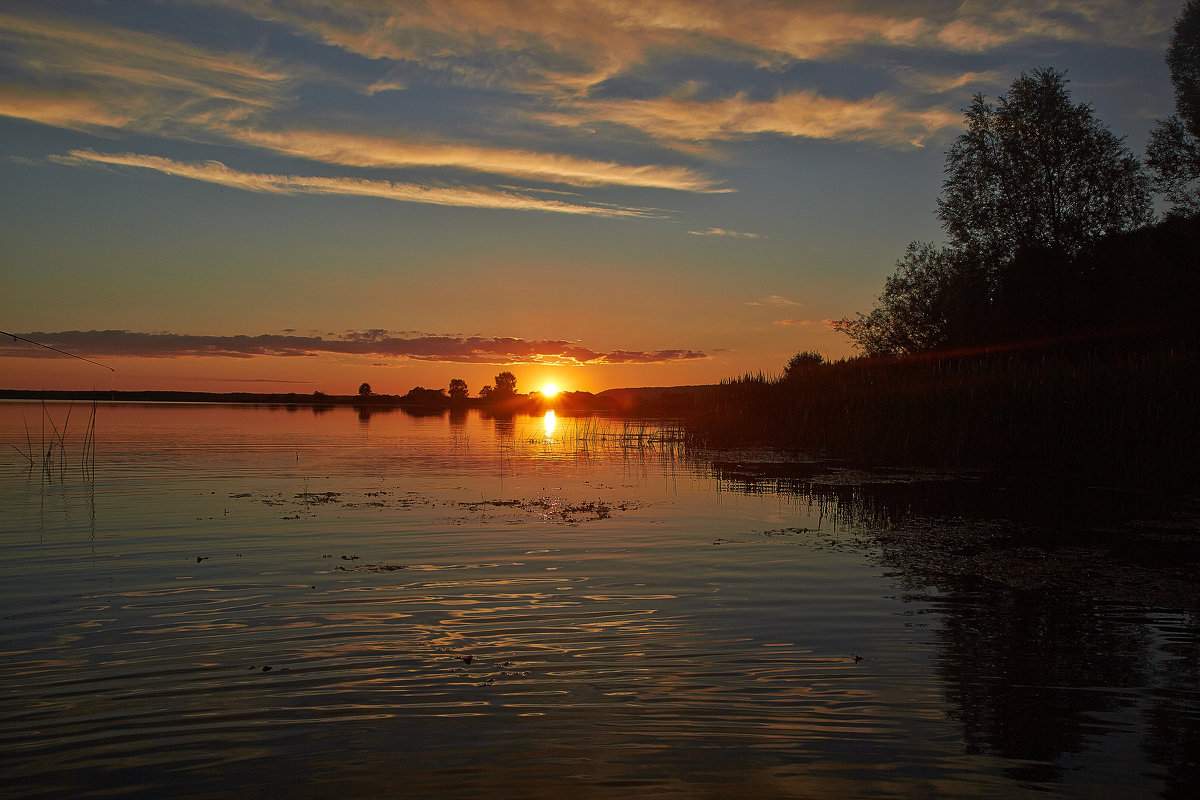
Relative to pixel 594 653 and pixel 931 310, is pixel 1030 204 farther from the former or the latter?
pixel 594 653

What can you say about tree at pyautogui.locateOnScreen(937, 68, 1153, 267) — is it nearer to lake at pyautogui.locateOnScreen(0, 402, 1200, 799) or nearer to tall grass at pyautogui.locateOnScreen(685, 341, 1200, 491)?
tall grass at pyautogui.locateOnScreen(685, 341, 1200, 491)

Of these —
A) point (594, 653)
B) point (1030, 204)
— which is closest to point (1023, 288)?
point (1030, 204)

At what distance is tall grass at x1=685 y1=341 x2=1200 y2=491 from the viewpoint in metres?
17.5

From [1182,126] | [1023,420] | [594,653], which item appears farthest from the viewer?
[1182,126]

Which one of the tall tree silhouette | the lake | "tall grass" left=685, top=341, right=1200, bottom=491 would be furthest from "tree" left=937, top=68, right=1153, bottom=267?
the lake

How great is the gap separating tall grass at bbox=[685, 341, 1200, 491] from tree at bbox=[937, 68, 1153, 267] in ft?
56.3

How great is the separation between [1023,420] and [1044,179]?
2687 cm

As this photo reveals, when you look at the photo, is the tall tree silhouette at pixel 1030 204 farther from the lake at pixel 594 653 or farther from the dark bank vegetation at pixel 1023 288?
the lake at pixel 594 653

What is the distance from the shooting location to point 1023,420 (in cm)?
2028

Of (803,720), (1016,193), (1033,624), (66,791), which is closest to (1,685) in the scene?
(66,791)

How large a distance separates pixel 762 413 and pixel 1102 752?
27.4 m

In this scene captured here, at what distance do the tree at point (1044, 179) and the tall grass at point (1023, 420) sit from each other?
1717 cm

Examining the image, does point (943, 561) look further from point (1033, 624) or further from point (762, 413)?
point (762, 413)

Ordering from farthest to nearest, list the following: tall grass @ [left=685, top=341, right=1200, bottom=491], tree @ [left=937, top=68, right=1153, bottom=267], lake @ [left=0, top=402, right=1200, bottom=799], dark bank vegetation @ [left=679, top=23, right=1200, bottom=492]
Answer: tree @ [left=937, top=68, right=1153, bottom=267], dark bank vegetation @ [left=679, top=23, right=1200, bottom=492], tall grass @ [left=685, top=341, right=1200, bottom=491], lake @ [left=0, top=402, right=1200, bottom=799]
